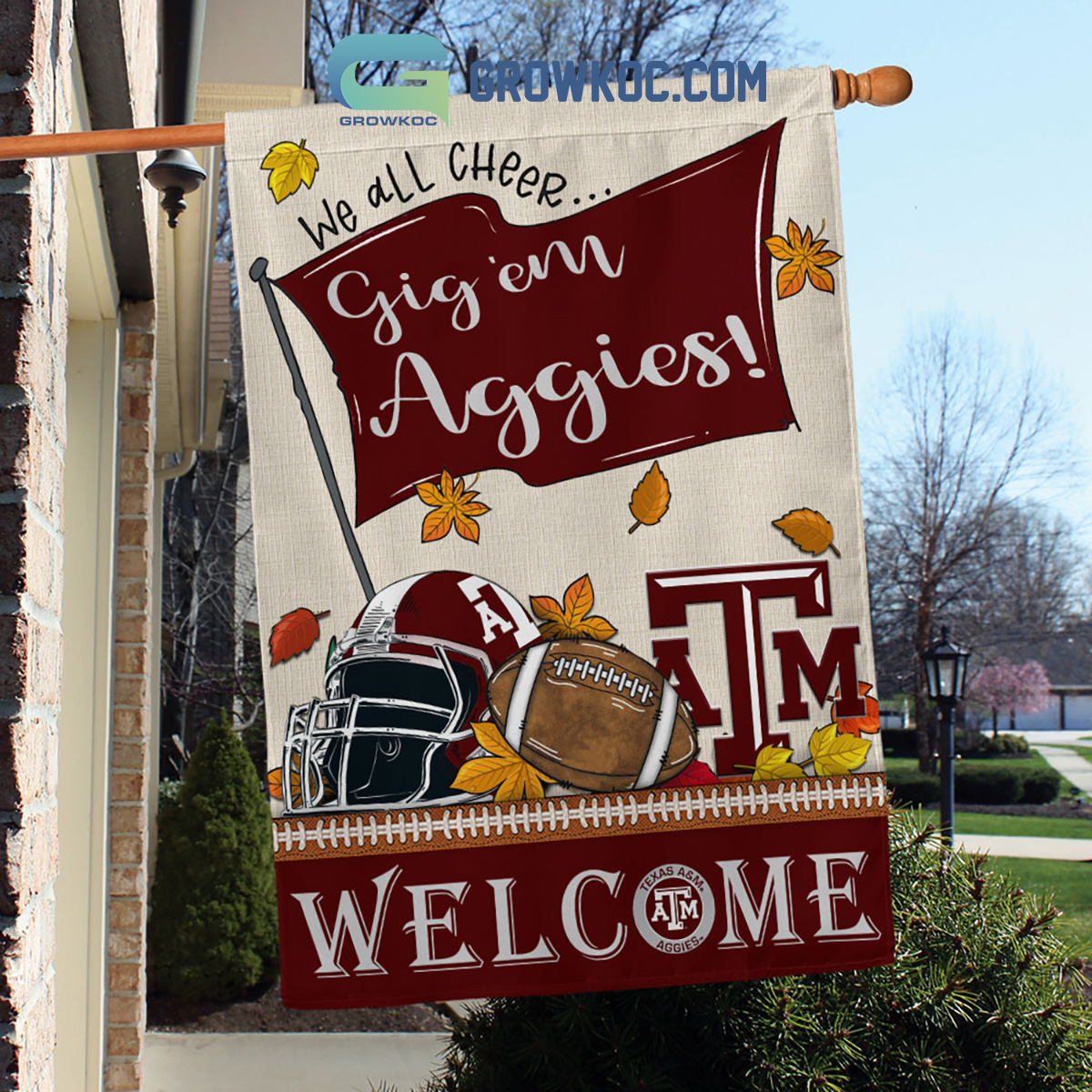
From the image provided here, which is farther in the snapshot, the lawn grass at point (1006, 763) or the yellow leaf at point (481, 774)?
the lawn grass at point (1006, 763)

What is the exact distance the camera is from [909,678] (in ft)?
76.8

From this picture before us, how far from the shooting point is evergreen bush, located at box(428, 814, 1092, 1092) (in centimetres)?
272

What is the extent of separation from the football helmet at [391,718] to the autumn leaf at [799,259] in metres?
0.88

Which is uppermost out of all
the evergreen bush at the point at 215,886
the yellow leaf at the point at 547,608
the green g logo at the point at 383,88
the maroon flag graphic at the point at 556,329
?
the green g logo at the point at 383,88

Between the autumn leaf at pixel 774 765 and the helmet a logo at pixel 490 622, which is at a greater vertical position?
the helmet a logo at pixel 490 622

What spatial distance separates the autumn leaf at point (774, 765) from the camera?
189 cm

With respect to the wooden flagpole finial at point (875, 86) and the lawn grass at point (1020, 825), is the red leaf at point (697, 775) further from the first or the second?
the lawn grass at point (1020, 825)

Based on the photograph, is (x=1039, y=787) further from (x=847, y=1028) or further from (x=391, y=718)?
(x=391, y=718)

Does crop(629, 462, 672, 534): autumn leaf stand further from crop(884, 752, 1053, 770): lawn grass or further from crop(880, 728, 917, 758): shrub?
crop(880, 728, 917, 758): shrub

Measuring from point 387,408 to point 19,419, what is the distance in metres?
0.78

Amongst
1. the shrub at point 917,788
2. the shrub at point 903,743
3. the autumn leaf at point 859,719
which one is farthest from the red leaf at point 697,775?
the shrub at point 903,743

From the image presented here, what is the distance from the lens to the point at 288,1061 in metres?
5.36

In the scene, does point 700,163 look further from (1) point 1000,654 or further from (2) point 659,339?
(1) point 1000,654

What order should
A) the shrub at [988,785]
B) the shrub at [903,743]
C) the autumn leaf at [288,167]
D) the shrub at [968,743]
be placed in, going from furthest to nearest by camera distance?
the shrub at [903,743] < the shrub at [968,743] < the shrub at [988,785] < the autumn leaf at [288,167]
